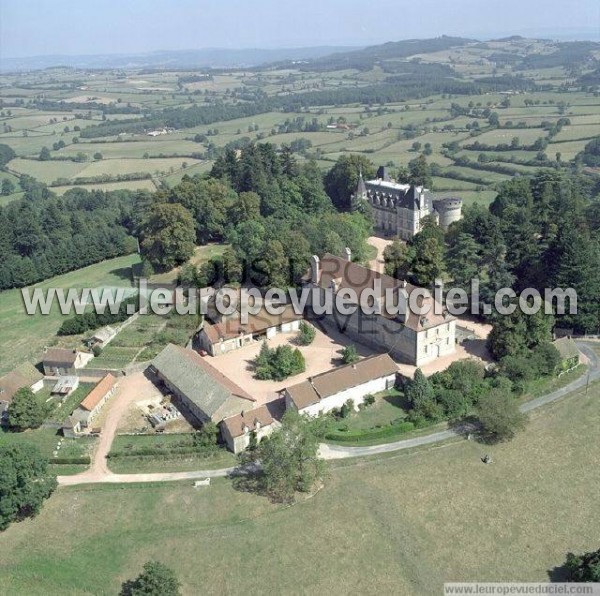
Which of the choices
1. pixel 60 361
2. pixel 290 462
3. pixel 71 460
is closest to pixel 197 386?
pixel 71 460

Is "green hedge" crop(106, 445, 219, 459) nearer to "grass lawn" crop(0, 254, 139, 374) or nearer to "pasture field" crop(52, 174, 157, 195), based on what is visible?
"grass lawn" crop(0, 254, 139, 374)

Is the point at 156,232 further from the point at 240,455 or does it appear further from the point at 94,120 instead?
the point at 94,120

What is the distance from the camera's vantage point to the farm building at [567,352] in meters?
46.8

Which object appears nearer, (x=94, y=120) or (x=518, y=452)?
(x=518, y=452)

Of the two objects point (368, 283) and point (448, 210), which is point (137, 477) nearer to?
point (368, 283)

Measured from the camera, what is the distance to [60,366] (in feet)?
Result: 163

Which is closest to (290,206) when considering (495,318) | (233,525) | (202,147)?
(495,318)

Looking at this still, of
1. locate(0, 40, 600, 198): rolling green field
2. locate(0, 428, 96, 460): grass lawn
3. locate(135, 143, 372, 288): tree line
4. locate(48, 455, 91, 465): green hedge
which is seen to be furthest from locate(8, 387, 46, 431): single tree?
locate(0, 40, 600, 198): rolling green field

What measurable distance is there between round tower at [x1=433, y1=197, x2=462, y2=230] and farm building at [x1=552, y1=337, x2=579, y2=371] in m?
27.8

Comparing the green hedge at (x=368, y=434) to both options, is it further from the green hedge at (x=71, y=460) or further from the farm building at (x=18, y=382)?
the farm building at (x=18, y=382)

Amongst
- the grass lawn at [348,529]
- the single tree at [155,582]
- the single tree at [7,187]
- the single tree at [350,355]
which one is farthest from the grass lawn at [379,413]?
the single tree at [7,187]

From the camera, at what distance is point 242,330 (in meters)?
52.9

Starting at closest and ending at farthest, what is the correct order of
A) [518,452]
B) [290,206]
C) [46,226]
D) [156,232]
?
[518,452] → [156,232] → [290,206] → [46,226]

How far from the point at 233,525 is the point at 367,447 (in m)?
10.5
